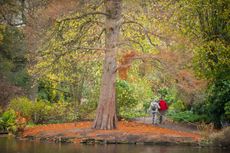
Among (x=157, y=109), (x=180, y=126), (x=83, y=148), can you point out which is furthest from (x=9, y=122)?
(x=180, y=126)

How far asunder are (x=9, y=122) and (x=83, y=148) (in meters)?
7.48

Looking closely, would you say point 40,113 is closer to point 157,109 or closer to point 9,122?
point 9,122

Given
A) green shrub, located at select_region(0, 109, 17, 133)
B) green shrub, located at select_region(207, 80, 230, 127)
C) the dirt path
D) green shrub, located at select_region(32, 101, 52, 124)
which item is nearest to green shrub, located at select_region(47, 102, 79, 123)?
green shrub, located at select_region(32, 101, 52, 124)

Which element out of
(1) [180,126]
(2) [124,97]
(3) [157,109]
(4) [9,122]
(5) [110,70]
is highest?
(5) [110,70]

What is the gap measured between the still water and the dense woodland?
4.14m

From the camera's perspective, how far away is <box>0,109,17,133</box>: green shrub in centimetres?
2646

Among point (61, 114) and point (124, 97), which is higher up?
Answer: point (124, 97)

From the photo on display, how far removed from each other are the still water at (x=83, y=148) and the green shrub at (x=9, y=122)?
3.91m

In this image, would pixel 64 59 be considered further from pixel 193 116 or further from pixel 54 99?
pixel 54 99

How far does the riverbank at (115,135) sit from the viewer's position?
75.3ft

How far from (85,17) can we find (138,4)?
11.3ft

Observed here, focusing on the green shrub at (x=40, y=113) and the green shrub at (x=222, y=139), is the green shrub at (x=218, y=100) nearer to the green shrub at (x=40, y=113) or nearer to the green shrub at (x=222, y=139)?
the green shrub at (x=222, y=139)

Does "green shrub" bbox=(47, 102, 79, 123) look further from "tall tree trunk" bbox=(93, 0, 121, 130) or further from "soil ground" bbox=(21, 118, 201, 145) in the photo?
"tall tree trunk" bbox=(93, 0, 121, 130)

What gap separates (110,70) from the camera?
86.4 feet
